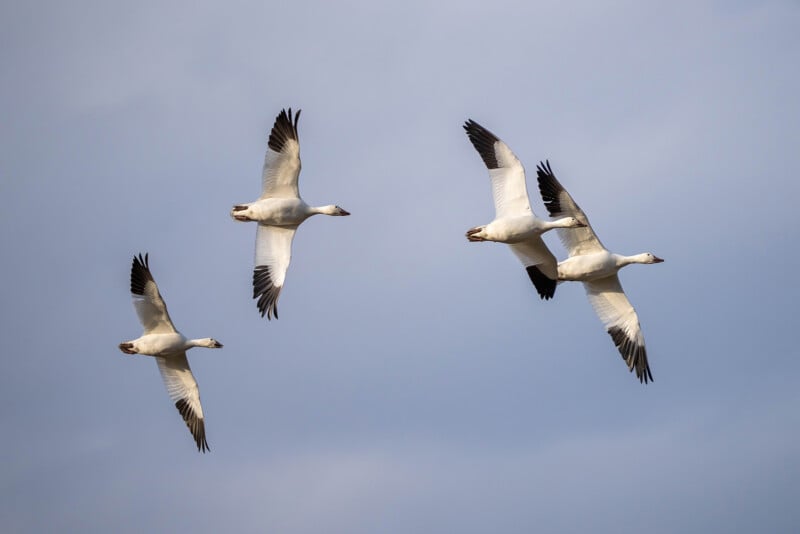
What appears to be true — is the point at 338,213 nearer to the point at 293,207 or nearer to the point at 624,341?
the point at 293,207

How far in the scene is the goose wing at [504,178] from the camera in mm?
29922

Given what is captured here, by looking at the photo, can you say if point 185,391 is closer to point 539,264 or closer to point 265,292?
point 265,292

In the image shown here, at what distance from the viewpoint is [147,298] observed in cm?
3033

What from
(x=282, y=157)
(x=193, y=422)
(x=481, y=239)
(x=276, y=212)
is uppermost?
(x=282, y=157)

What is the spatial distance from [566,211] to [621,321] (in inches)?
99.5

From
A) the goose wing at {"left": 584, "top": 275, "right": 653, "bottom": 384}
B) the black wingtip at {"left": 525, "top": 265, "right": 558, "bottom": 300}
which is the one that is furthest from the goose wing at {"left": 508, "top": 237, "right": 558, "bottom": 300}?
the goose wing at {"left": 584, "top": 275, "right": 653, "bottom": 384}

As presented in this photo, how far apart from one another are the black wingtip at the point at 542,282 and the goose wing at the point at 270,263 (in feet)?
14.7

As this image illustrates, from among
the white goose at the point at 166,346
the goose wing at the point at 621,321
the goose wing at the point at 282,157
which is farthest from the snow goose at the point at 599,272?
the white goose at the point at 166,346

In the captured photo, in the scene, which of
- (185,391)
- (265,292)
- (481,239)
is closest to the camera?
(481,239)

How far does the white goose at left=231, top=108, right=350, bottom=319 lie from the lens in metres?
30.1

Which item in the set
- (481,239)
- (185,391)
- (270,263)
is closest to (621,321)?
(481,239)

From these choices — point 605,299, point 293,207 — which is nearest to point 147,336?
point 293,207

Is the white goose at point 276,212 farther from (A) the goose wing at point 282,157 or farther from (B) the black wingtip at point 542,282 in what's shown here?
(B) the black wingtip at point 542,282

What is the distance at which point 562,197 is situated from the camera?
30.6 meters
